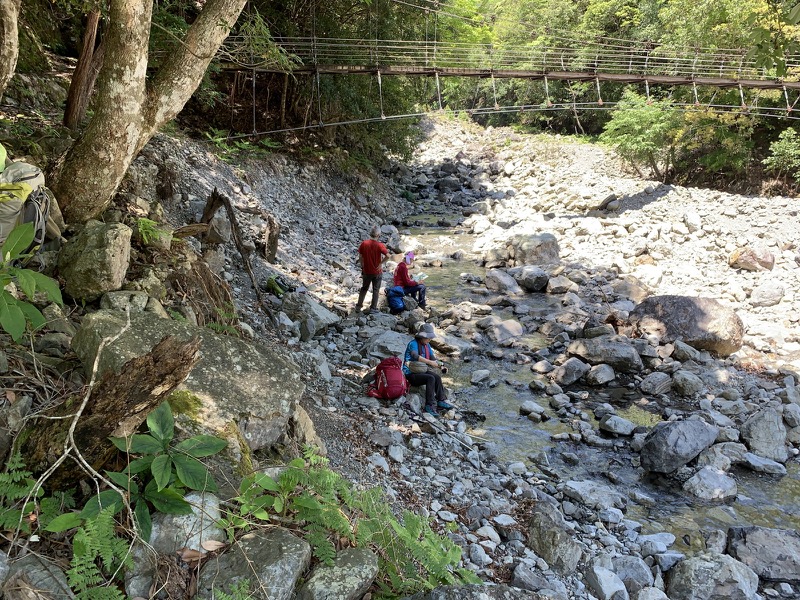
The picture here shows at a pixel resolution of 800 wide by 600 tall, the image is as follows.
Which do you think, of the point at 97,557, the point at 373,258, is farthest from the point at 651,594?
the point at 373,258

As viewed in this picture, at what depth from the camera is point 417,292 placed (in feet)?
31.6

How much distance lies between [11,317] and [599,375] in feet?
23.1

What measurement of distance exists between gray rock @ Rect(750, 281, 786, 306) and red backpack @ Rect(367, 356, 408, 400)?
8064 mm

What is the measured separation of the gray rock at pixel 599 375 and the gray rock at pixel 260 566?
6.21 m

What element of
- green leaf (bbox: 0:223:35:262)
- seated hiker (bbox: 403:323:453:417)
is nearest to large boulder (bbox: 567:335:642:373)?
seated hiker (bbox: 403:323:453:417)

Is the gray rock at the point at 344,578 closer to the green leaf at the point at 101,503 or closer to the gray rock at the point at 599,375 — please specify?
the green leaf at the point at 101,503

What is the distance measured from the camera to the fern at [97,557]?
1786 mm

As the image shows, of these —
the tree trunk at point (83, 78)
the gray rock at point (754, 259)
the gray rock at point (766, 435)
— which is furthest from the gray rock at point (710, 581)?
the gray rock at point (754, 259)

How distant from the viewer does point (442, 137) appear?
26.5 meters

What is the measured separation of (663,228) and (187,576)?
45.3 feet

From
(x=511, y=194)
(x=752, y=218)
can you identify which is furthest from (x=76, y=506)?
(x=511, y=194)

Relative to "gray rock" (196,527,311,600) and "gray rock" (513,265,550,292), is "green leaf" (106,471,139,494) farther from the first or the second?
"gray rock" (513,265,550,292)

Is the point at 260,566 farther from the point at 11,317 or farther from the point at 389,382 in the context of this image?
the point at 389,382

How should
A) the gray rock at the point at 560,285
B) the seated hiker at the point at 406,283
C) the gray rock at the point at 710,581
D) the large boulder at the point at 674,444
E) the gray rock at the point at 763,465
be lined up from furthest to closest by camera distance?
the gray rock at the point at 560,285
the seated hiker at the point at 406,283
the gray rock at the point at 763,465
the large boulder at the point at 674,444
the gray rock at the point at 710,581
